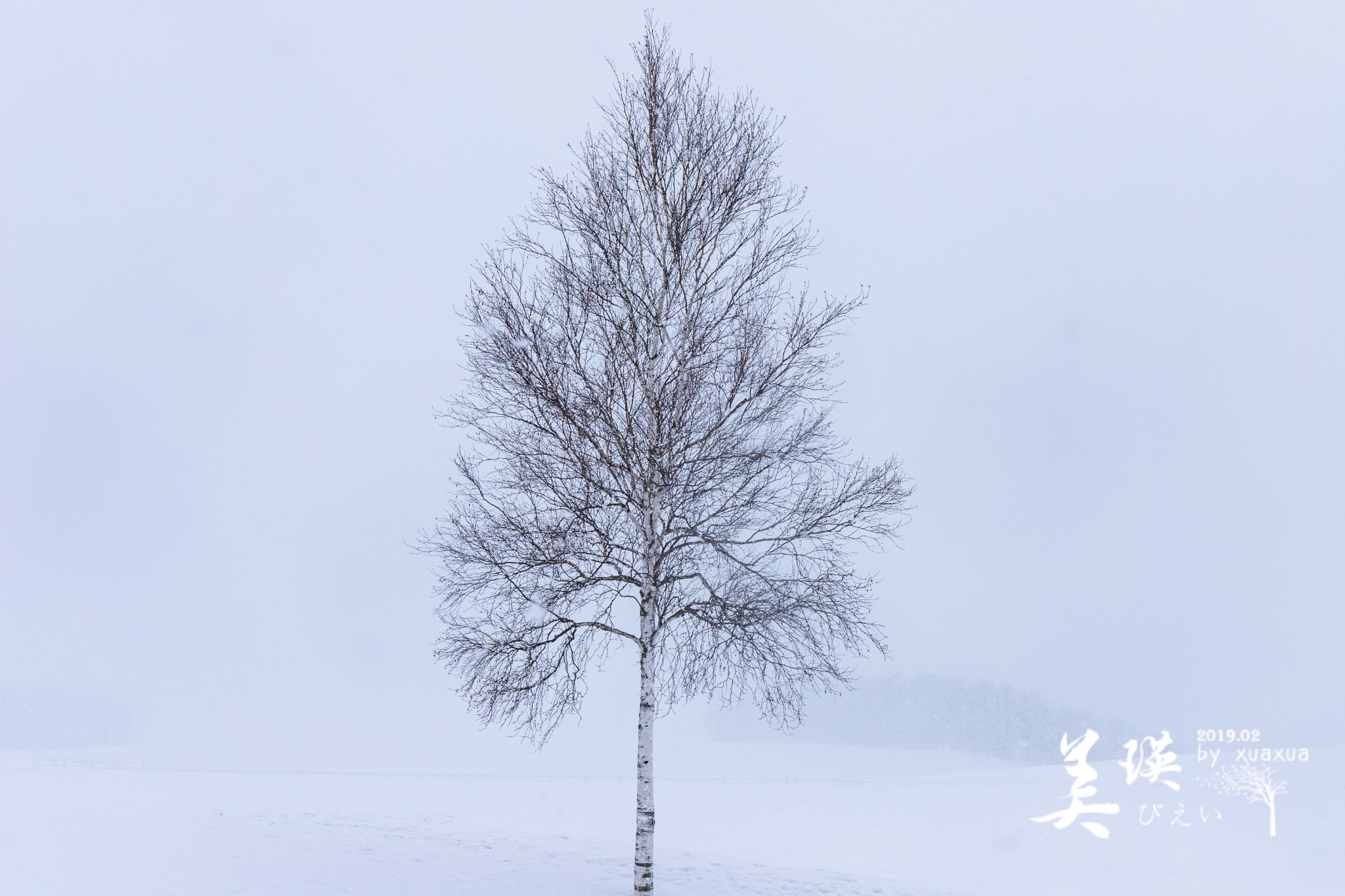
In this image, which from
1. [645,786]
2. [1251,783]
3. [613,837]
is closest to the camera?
[645,786]

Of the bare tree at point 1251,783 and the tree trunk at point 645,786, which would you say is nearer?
the tree trunk at point 645,786

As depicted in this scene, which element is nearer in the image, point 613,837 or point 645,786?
point 645,786

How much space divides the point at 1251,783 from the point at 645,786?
756 inches

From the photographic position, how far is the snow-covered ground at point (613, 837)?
12164 mm

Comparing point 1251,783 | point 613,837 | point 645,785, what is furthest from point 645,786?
point 1251,783

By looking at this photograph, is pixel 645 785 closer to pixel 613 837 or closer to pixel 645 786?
pixel 645 786

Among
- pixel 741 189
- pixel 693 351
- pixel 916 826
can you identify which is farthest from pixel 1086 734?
pixel 741 189

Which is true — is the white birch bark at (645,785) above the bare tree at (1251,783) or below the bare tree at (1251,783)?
above

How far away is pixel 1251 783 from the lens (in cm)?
2162

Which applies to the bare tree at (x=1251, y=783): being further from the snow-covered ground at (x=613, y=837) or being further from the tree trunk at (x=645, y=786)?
the tree trunk at (x=645, y=786)

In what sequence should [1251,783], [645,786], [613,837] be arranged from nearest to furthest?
[645,786] < [613,837] < [1251,783]

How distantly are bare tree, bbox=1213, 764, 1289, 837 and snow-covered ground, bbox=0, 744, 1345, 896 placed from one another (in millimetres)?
679

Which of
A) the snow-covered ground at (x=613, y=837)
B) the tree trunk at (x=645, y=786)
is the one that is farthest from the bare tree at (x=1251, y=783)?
the tree trunk at (x=645, y=786)

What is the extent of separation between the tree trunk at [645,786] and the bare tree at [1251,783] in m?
18.2
